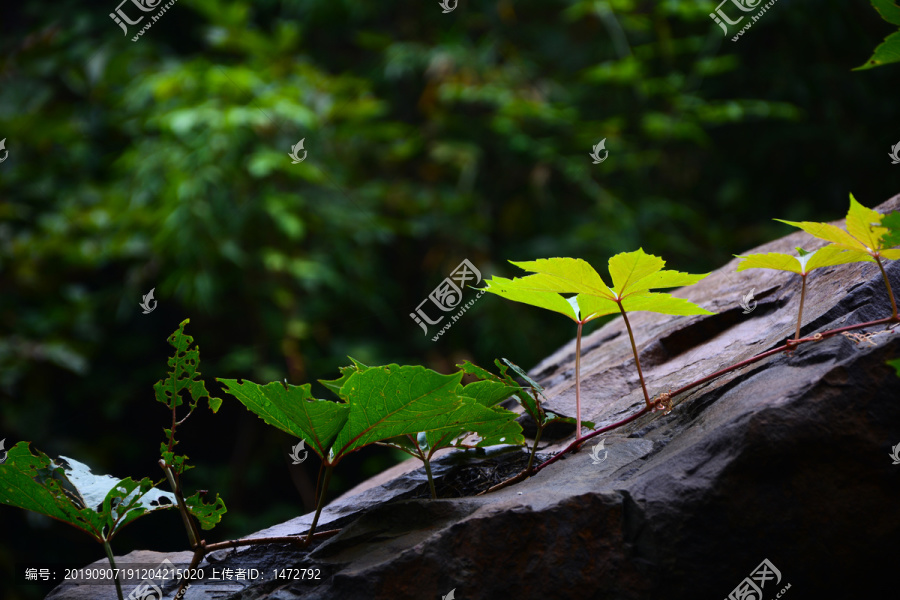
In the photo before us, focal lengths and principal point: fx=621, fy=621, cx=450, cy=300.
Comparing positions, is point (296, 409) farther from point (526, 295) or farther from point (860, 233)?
point (860, 233)

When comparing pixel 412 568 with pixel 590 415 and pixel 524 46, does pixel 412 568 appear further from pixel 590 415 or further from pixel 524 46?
pixel 524 46

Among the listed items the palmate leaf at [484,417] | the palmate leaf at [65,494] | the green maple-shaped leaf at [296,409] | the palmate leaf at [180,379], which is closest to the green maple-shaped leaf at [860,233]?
the palmate leaf at [484,417]

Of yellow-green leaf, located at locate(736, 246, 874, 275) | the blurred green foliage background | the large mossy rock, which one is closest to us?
the large mossy rock

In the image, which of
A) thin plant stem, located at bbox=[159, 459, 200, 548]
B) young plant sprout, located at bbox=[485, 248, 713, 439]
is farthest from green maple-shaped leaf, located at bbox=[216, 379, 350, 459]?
young plant sprout, located at bbox=[485, 248, 713, 439]

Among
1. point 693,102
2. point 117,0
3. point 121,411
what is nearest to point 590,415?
point 121,411

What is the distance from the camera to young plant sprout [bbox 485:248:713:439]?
2.43 feet

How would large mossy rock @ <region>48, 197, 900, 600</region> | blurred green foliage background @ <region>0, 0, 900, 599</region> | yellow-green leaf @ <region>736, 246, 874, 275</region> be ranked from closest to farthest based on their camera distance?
large mossy rock @ <region>48, 197, 900, 600</region>, yellow-green leaf @ <region>736, 246, 874, 275</region>, blurred green foliage background @ <region>0, 0, 900, 599</region>

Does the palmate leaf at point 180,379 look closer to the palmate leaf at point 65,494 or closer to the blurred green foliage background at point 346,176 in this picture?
the palmate leaf at point 65,494

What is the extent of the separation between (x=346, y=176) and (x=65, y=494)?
96.9 inches

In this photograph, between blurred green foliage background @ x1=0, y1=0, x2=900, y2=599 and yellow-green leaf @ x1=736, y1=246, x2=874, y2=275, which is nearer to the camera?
yellow-green leaf @ x1=736, y1=246, x2=874, y2=275

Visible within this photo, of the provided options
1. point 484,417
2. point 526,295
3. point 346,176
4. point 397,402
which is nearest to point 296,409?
point 397,402

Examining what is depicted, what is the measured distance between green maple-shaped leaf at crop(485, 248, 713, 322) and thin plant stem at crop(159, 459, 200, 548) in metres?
0.42

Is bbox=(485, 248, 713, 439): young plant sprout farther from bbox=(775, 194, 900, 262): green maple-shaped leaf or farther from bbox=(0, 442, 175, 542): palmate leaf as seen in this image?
bbox=(0, 442, 175, 542): palmate leaf

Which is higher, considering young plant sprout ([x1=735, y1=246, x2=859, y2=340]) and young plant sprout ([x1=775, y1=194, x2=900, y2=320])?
young plant sprout ([x1=775, y1=194, x2=900, y2=320])
